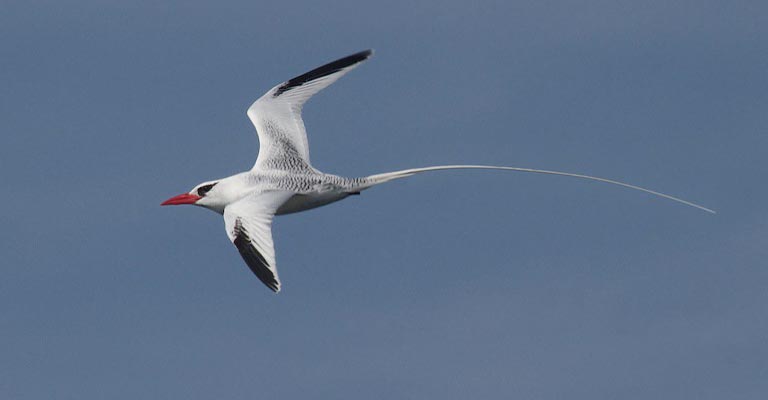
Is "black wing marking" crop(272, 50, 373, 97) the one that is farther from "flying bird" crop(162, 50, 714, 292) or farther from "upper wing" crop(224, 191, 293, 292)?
"upper wing" crop(224, 191, 293, 292)

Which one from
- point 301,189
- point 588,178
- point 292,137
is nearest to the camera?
point 588,178

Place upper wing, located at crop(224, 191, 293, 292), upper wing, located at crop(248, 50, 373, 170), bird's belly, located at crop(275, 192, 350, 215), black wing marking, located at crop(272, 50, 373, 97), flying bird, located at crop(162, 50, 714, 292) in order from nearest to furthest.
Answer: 1. upper wing, located at crop(224, 191, 293, 292)
2. flying bird, located at crop(162, 50, 714, 292)
3. bird's belly, located at crop(275, 192, 350, 215)
4. upper wing, located at crop(248, 50, 373, 170)
5. black wing marking, located at crop(272, 50, 373, 97)

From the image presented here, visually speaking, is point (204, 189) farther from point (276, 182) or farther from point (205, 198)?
point (276, 182)

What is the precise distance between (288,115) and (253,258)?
863 centimetres

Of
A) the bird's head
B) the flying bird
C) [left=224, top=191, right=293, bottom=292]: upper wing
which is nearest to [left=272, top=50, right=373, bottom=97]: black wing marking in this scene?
the flying bird

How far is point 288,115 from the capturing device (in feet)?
135

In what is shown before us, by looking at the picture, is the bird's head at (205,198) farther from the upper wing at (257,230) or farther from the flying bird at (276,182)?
the upper wing at (257,230)

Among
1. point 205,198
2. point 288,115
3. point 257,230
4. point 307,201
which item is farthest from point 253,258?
point 288,115

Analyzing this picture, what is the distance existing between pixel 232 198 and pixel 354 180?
335cm

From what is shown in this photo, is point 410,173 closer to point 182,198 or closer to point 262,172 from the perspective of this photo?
point 262,172

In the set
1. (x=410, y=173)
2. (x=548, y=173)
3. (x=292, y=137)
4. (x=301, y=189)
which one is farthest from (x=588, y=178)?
(x=292, y=137)

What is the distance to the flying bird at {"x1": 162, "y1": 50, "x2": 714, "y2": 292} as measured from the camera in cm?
3397

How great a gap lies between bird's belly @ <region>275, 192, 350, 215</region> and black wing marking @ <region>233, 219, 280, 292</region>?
2642mm

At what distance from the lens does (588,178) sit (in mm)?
33125
